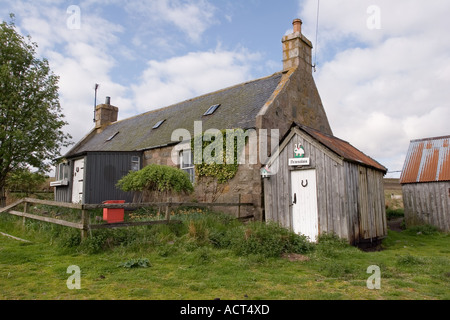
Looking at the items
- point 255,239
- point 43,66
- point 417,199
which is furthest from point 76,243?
point 417,199

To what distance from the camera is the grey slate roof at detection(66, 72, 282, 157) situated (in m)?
14.7

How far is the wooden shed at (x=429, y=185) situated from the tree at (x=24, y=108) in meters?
16.8

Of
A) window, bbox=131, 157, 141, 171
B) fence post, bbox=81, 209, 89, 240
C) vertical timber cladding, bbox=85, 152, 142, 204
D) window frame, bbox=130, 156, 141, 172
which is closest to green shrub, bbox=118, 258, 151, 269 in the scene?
fence post, bbox=81, 209, 89, 240

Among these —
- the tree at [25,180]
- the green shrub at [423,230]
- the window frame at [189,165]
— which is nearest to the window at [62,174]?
the tree at [25,180]

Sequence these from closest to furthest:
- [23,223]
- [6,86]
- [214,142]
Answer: [23,223] → [6,86] → [214,142]

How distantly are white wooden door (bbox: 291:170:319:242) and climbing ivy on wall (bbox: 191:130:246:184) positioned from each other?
302 cm

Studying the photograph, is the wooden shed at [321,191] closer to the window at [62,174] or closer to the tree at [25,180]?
the tree at [25,180]

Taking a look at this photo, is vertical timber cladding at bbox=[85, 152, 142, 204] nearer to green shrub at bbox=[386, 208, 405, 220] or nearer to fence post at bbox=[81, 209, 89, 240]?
fence post at bbox=[81, 209, 89, 240]

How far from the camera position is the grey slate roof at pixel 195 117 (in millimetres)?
14703

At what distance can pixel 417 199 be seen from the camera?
53.0ft

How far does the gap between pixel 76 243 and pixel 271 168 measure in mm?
6553

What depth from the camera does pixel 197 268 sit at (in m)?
6.69
